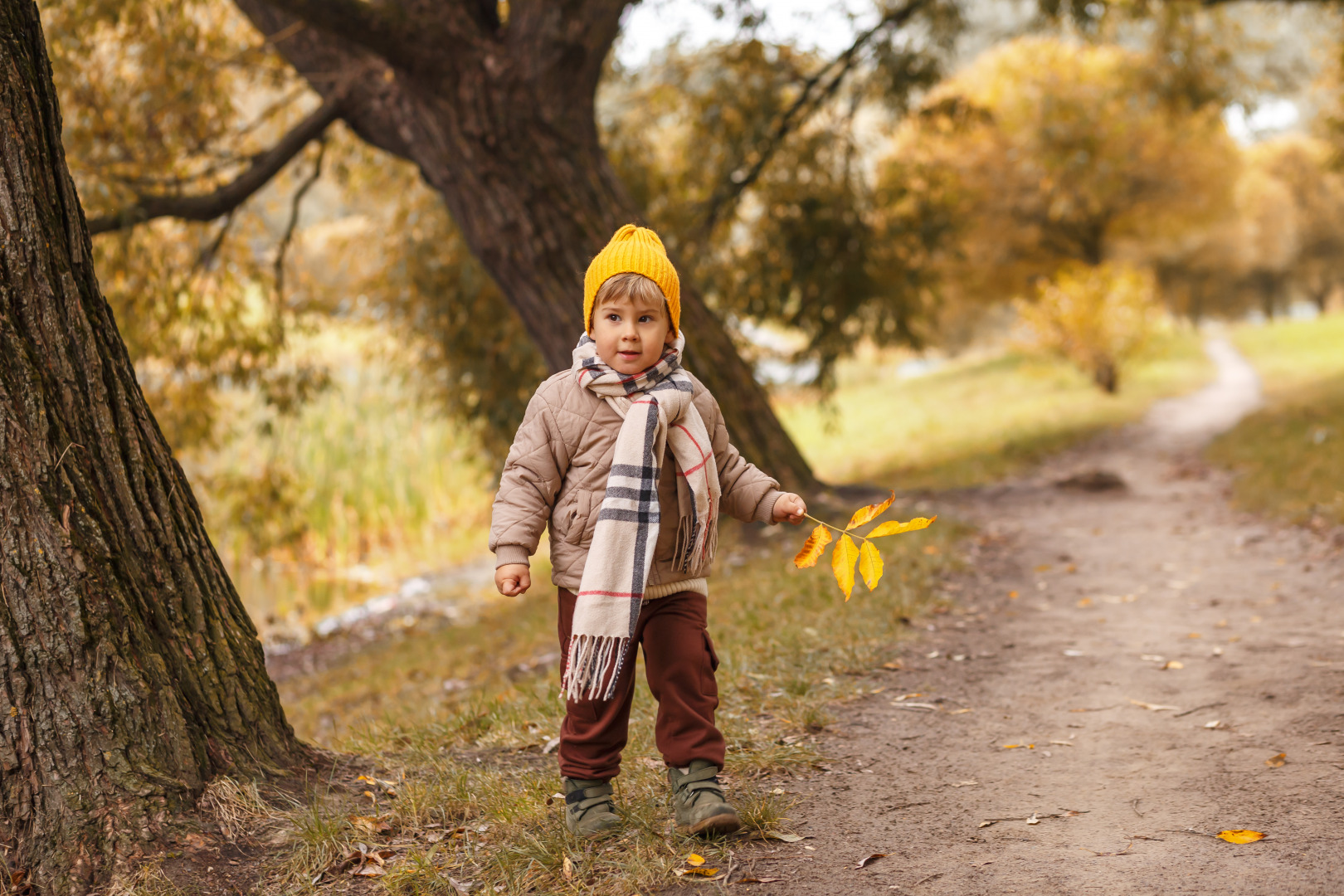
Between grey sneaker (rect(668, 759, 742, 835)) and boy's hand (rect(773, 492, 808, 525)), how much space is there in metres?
0.73

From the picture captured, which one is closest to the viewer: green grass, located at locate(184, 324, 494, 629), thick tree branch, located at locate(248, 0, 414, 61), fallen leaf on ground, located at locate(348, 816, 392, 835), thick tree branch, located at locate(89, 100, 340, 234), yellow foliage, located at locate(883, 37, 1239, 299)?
fallen leaf on ground, located at locate(348, 816, 392, 835)

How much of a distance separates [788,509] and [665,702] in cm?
66

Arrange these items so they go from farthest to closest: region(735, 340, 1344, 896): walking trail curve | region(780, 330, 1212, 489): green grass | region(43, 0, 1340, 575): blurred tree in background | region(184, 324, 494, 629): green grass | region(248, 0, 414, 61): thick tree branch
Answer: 1. region(780, 330, 1212, 489): green grass
2. region(184, 324, 494, 629): green grass
3. region(43, 0, 1340, 575): blurred tree in background
4. region(248, 0, 414, 61): thick tree branch
5. region(735, 340, 1344, 896): walking trail curve

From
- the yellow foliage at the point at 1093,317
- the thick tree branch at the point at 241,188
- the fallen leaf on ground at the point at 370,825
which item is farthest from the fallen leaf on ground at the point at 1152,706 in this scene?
the yellow foliage at the point at 1093,317

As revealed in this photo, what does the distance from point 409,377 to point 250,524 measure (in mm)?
2730

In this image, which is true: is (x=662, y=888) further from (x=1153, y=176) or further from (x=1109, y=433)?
(x=1153, y=176)

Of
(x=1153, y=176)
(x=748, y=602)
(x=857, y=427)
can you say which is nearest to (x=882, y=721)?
(x=748, y=602)

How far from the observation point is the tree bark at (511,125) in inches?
295

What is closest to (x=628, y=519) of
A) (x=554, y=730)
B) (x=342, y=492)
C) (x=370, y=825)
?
(x=370, y=825)

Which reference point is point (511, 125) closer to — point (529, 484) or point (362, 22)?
point (362, 22)

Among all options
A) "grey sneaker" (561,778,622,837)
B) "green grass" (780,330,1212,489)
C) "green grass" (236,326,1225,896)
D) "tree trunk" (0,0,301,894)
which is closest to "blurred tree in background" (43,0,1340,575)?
"green grass" (780,330,1212,489)

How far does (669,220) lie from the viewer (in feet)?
36.8

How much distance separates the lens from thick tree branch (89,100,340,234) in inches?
302

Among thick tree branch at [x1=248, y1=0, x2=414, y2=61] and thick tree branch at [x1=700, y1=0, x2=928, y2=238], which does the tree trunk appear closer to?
thick tree branch at [x1=248, y1=0, x2=414, y2=61]
